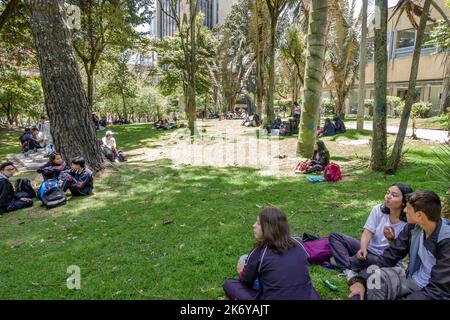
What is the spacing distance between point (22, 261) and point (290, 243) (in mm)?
3541

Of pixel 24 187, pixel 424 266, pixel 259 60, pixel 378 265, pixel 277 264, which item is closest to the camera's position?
pixel 277 264

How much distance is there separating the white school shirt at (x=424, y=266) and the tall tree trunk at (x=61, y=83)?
304 inches

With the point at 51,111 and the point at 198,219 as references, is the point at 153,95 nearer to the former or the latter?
the point at 51,111

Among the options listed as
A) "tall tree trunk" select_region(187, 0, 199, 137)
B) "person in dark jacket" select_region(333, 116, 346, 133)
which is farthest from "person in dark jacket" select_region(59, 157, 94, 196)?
"person in dark jacket" select_region(333, 116, 346, 133)

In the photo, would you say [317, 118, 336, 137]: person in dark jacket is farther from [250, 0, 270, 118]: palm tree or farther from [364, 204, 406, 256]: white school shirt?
[364, 204, 406, 256]: white school shirt

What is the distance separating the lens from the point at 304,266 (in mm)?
2795

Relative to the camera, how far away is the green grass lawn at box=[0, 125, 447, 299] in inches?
141

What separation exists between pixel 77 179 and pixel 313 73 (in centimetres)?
704

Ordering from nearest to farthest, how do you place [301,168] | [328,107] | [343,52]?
[301,168] < [343,52] < [328,107]

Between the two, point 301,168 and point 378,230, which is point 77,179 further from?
point 378,230

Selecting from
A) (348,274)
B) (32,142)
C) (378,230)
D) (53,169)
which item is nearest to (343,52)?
(32,142)

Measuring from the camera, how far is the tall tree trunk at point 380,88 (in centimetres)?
762

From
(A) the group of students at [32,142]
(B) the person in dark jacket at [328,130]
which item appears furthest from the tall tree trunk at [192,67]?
(A) the group of students at [32,142]

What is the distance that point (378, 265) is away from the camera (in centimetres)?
330
